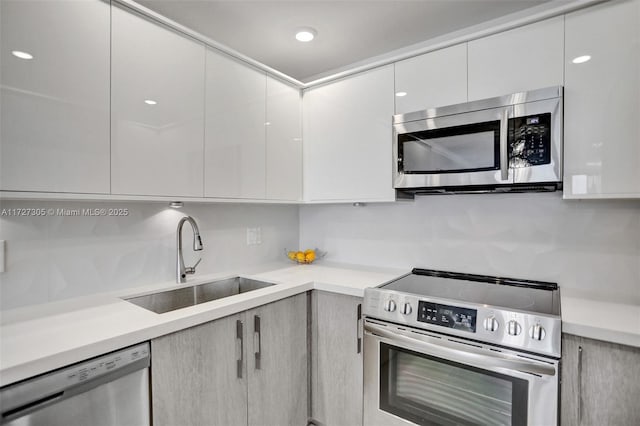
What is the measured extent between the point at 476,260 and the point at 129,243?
197 cm

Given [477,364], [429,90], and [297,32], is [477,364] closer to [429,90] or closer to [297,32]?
[429,90]

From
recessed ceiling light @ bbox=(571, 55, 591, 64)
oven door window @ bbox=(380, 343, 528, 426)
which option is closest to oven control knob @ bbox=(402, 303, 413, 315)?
oven door window @ bbox=(380, 343, 528, 426)

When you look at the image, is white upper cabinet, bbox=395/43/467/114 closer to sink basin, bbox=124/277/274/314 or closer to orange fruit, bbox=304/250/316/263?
orange fruit, bbox=304/250/316/263

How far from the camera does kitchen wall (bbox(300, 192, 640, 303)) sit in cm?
156

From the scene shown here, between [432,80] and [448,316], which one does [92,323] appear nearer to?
[448,316]

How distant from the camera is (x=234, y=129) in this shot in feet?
6.02

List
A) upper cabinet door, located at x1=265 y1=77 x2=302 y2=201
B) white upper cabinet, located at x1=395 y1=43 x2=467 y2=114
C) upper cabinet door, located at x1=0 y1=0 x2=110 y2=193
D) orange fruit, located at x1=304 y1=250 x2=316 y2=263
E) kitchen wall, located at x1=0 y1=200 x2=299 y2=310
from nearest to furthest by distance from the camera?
upper cabinet door, located at x1=0 y1=0 x2=110 y2=193 → kitchen wall, located at x1=0 y1=200 x2=299 y2=310 → white upper cabinet, located at x1=395 y1=43 x2=467 y2=114 → upper cabinet door, located at x1=265 y1=77 x2=302 y2=201 → orange fruit, located at x1=304 y1=250 x2=316 y2=263

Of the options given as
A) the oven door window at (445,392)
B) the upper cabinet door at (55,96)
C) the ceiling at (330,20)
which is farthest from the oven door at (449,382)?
the ceiling at (330,20)

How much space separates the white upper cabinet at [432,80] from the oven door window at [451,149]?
0.17 meters

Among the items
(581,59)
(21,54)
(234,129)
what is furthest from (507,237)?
(21,54)

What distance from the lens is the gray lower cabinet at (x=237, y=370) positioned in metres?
1.23

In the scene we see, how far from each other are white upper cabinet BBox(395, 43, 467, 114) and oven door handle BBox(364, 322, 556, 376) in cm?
122

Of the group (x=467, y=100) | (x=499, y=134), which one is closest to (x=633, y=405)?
(x=499, y=134)

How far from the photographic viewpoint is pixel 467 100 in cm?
167
